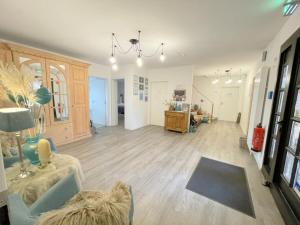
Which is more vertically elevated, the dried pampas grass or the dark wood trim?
the dried pampas grass

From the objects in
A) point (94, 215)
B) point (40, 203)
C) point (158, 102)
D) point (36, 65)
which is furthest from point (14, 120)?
point (158, 102)

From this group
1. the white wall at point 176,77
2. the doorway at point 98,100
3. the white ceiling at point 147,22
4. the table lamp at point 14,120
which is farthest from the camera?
the doorway at point 98,100

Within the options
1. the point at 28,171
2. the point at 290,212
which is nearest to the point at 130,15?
the point at 28,171

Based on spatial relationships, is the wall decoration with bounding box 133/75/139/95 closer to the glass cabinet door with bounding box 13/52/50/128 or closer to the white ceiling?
the white ceiling

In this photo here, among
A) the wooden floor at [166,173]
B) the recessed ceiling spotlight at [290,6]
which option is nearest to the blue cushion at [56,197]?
the wooden floor at [166,173]

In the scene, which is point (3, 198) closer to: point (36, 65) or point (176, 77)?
point (36, 65)

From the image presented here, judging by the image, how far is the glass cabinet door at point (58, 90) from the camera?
334cm

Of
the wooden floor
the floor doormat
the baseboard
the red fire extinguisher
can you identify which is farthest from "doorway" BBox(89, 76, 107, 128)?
the red fire extinguisher

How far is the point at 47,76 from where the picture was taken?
3.23 metres

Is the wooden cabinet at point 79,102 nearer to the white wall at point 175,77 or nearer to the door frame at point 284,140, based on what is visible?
the white wall at point 175,77

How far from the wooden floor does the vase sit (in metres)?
0.87

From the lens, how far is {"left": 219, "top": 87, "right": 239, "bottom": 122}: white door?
7227 millimetres

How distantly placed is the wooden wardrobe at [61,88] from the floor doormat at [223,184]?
3.41m

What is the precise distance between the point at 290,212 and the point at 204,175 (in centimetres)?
109
